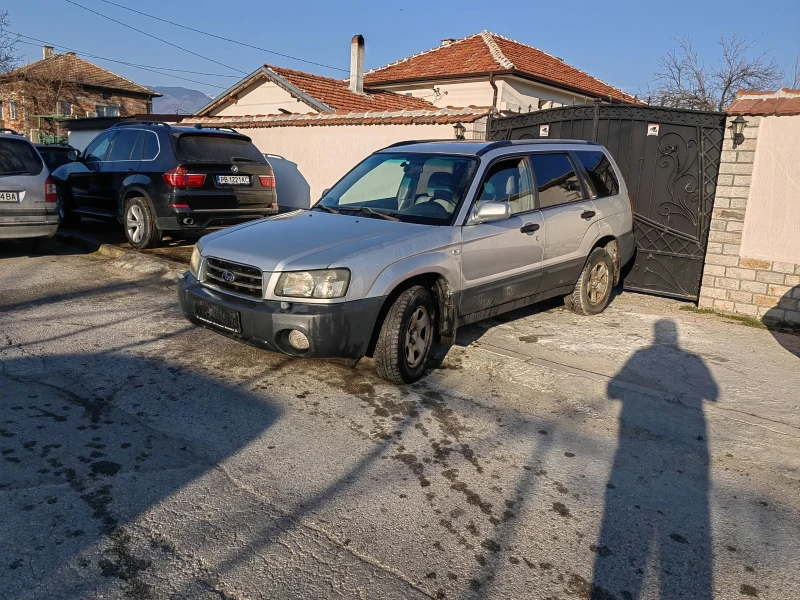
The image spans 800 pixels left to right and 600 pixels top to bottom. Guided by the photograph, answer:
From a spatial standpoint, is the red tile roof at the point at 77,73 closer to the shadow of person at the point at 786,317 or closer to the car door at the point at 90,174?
the car door at the point at 90,174

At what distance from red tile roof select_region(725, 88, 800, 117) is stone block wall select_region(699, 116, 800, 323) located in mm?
124

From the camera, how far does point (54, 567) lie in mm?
2721

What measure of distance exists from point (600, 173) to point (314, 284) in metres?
4.12

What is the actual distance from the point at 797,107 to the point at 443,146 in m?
3.95

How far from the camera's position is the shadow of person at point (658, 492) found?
9.44 feet

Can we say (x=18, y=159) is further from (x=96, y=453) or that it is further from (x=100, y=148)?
(x=96, y=453)

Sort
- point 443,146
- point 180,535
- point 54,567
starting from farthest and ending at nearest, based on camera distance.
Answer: point 443,146
point 180,535
point 54,567

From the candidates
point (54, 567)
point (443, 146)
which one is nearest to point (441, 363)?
point (443, 146)

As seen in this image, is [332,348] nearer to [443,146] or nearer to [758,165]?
[443,146]

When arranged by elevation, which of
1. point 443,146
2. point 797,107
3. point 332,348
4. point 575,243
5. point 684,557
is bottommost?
point 684,557

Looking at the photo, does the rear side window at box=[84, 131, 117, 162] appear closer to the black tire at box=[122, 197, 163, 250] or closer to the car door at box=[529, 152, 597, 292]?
the black tire at box=[122, 197, 163, 250]

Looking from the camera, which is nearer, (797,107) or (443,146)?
(443,146)

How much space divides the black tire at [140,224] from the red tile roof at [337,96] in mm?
8513

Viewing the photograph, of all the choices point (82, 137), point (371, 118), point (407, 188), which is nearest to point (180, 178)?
point (371, 118)
